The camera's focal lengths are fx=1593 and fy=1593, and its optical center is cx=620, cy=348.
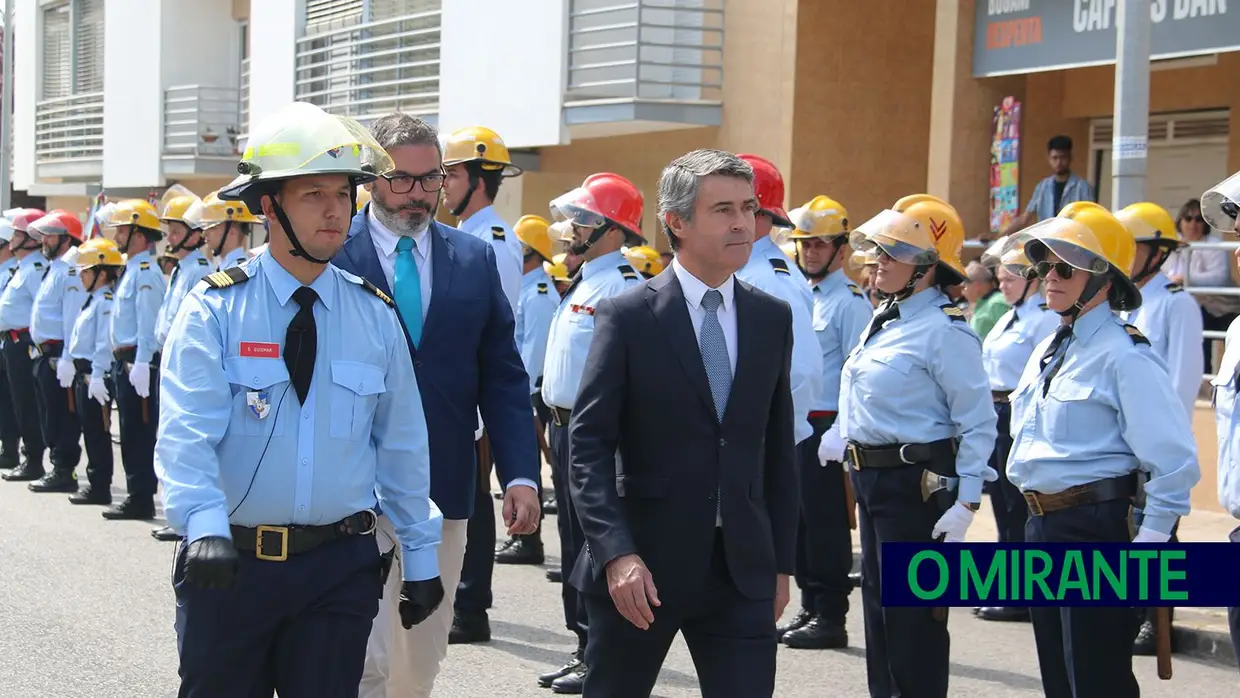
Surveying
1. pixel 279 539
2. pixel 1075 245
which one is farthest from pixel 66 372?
pixel 279 539

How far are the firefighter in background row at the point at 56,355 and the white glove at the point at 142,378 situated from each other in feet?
6.29

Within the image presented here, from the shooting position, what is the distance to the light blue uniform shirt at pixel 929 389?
20.2ft

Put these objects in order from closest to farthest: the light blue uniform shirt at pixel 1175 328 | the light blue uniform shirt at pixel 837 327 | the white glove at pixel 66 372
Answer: the light blue uniform shirt at pixel 837 327 → the light blue uniform shirt at pixel 1175 328 → the white glove at pixel 66 372

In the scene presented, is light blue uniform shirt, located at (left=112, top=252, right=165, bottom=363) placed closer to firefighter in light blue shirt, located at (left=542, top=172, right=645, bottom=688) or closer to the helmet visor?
firefighter in light blue shirt, located at (left=542, top=172, right=645, bottom=688)

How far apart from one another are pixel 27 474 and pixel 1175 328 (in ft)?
33.5

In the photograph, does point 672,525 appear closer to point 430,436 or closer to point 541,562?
point 430,436

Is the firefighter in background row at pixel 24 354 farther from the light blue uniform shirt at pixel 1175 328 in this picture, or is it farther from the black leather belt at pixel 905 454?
the black leather belt at pixel 905 454

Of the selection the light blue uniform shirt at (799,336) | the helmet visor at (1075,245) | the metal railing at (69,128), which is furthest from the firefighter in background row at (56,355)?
the metal railing at (69,128)

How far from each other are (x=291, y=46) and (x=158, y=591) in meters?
18.2

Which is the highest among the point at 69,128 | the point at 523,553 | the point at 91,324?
the point at 69,128

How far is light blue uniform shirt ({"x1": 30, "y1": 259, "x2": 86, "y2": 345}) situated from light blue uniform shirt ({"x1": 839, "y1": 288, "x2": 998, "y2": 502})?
9.55 metres

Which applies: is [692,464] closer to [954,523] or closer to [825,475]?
[954,523]

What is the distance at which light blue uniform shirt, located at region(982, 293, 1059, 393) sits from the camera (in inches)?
379

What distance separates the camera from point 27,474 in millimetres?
14445
